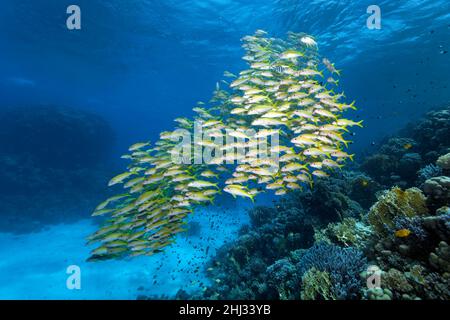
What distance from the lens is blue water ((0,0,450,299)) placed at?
14.5 metres

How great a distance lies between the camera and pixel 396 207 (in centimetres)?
562

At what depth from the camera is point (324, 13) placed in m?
22.1

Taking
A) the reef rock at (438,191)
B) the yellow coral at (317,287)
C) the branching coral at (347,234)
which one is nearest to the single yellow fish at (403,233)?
the reef rock at (438,191)

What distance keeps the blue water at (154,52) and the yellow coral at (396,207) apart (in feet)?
29.9

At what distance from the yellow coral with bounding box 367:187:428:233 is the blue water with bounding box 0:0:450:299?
9122mm

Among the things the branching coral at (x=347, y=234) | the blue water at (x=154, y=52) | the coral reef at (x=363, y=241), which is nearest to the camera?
the coral reef at (x=363, y=241)

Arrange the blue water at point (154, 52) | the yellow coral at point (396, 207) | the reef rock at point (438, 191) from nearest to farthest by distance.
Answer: the reef rock at point (438, 191) < the yellow coral at point (396, 207) < the blue water at point (154, 52)

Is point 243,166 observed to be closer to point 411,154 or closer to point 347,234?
point 347,234

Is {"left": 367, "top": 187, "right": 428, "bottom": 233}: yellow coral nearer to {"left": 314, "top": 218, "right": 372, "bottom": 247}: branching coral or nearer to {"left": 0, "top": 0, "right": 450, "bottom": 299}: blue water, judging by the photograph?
{"left": 314, "top": 218, "right": 372, "bottom": 247}: branching coral

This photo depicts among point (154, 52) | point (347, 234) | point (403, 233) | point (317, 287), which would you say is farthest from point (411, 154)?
point (154, 52)

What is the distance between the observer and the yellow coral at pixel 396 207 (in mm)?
5422

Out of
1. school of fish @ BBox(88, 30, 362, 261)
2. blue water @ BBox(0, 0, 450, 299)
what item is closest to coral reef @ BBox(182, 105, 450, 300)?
school of fish @ BBox(88, 30, 362, 261)

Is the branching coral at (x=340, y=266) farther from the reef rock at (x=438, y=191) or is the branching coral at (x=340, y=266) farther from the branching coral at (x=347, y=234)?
the reef rock at (x=438, y=191)
